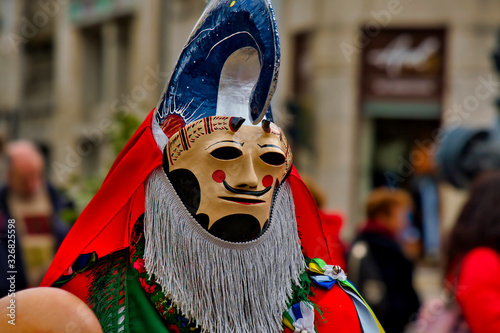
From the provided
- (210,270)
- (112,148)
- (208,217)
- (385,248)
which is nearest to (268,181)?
(208,217)

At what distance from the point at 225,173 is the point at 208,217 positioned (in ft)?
0.45

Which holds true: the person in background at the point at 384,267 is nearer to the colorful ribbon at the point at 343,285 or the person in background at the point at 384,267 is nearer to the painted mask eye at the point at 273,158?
the colorful ribbon at the point at 343,285

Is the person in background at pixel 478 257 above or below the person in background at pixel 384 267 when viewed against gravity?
above

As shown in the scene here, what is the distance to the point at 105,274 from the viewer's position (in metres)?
2.38

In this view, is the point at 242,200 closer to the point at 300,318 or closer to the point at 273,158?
the point at 273,158

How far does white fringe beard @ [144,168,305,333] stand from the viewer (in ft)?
7.58

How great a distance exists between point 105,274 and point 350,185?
33.4 feet

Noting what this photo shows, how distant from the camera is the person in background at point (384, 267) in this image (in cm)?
489

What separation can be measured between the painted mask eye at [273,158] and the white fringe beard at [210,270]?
19 cm

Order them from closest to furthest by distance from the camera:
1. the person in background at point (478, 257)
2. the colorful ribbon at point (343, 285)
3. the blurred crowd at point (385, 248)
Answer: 1. the colorful ribbon at point (343, 285)
2. the person in background at point (478, 257)
3. the blurred crowd at point (385, 248)

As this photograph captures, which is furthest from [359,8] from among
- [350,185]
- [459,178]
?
[459,178]

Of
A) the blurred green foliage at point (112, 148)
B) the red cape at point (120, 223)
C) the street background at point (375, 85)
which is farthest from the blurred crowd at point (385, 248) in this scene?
the street background at point (375, 85)

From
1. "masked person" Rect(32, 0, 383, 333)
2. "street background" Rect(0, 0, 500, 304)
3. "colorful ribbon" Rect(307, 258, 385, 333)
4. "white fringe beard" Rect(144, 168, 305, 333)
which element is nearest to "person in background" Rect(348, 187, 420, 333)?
"colorful ribbon" Rect(307, 258, 385, 333)

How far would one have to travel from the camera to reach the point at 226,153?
7.64 feet
